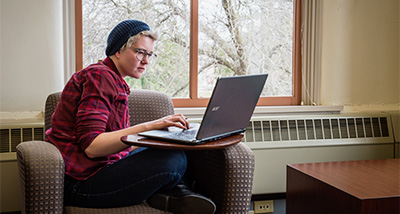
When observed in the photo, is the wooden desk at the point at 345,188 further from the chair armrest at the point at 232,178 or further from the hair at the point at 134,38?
the hair at the point at 134,38

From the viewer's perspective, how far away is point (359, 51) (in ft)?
8.41

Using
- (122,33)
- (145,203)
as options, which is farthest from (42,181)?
(122,33)

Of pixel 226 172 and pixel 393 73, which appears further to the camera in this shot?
pixel 393 73

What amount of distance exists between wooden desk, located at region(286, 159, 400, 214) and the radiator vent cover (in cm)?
29

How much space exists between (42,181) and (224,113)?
60 centimetres

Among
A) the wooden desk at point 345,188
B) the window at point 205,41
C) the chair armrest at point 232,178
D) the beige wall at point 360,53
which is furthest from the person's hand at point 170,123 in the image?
the beige wall at point 360,53

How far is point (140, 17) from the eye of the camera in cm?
241

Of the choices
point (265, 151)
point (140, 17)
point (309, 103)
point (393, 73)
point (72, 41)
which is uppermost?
point (140, 17)

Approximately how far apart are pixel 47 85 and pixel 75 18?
440mm

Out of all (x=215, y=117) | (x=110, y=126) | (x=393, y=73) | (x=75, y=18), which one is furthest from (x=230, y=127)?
(x=393, y=73)

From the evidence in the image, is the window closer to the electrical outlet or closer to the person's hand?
the electrical outlet

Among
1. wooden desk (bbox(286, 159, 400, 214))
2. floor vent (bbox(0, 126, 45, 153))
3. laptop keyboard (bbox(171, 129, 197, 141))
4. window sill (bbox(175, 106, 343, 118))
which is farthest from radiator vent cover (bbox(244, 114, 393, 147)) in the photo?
floor vent (bbox(0, 126, 45, 153))

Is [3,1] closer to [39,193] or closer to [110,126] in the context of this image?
[110,126]

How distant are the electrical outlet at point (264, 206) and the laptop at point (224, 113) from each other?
3.17 ft
